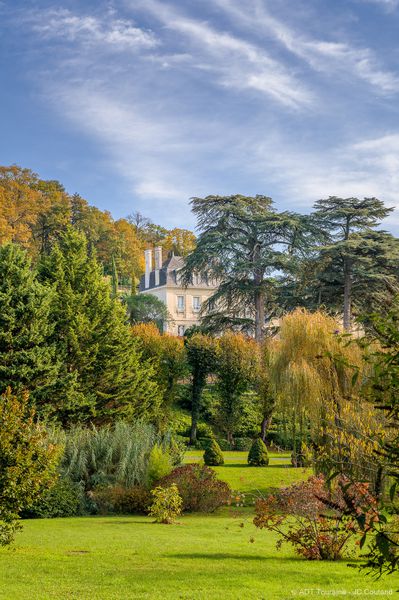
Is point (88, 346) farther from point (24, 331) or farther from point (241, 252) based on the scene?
point (241, 252)

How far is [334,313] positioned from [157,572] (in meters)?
33.7

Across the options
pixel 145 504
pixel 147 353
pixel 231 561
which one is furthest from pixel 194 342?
pixel 231 561

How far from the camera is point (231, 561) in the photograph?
11.7 meters

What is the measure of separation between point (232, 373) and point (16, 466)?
30375 millimetres

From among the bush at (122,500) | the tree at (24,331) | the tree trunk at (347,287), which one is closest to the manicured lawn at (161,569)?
the bush at (122,500)

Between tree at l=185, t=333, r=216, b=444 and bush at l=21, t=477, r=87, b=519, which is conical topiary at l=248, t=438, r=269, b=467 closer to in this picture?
tree at l=185, t=333, r=216, b=444

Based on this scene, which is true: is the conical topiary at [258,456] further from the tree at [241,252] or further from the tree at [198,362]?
the tree at [241,252]

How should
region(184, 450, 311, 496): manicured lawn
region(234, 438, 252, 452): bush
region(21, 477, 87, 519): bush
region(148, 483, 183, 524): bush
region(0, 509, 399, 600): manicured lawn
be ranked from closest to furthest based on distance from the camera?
region(0, 509, 399, 600): manicured lawn, region(148, 483, 183, 524): bush, region(21, 477, 87, 519): bush, region(184, 450, 311, 496): manicured lawn, region(234, 438, 252, 452): bush

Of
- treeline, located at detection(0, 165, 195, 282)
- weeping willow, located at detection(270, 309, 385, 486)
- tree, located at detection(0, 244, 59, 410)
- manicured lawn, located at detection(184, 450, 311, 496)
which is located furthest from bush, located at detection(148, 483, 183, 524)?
treeline, located at detection(0, 165, 195, 282)

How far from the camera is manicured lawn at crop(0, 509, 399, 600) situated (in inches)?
358

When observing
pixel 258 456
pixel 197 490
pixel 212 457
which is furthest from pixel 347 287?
pixel 197 490

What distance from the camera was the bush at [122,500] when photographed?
2138 cm

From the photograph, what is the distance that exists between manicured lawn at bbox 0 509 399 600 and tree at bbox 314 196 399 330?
1044 inches

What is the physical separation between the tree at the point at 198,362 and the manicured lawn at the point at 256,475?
301 inches
